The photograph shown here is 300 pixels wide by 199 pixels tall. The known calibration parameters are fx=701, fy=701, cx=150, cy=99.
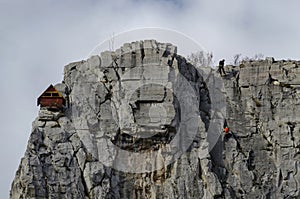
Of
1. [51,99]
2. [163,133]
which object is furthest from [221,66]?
[51,99]

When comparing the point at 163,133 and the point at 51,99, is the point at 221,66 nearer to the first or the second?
the point at 163,133

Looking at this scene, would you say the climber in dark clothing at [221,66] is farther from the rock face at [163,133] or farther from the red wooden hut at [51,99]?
the red wooden hut at [51,99]

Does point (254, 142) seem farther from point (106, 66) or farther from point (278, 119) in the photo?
point (106, 66)

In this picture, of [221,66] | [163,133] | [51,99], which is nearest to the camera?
[163,133]

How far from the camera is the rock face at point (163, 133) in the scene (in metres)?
32.0

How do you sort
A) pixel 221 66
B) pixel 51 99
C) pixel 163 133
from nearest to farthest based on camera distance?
pixel 163 133
pixel 51 99
pixel 221 66

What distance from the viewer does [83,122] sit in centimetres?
3341

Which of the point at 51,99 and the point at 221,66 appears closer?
Answer: the point at 51,99

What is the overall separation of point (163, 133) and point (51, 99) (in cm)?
559

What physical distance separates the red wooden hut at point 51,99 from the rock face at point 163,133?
1.20 feet

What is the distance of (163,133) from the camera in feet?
108

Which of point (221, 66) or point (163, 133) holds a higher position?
point (221, 66)

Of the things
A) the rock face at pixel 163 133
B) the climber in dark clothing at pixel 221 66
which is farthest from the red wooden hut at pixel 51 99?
the climber in dark clothing at pixel 221 66

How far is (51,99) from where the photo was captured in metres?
33.5
